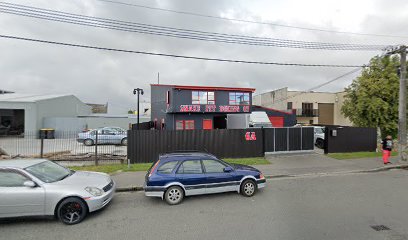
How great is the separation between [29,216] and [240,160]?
8.96 m

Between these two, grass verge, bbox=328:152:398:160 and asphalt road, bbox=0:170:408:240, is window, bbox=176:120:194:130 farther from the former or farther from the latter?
asphalt road, bbox=0:170:408:240

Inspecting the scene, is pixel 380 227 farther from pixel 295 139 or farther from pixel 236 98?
pixel 236 98

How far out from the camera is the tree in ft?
50.6

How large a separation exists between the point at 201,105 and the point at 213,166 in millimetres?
14864

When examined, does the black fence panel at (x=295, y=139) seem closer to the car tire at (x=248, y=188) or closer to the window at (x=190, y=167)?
the car tire at (x=248, y=188)

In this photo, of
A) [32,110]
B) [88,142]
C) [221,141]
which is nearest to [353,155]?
[221,141]

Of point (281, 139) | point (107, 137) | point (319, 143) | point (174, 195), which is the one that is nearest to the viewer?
point (174, 195)

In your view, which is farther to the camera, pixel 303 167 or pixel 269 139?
pixel 269 139

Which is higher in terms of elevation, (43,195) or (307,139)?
(307,139)

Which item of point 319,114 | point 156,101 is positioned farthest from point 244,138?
point 319,114

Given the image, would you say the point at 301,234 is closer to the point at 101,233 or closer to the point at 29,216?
the point at 101,233

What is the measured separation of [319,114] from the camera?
1639 inches

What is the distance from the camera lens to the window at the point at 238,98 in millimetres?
22078

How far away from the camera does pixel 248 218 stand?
16.6 feet
